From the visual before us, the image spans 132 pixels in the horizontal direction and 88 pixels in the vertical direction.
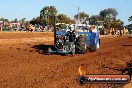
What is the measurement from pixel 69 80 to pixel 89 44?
944cm

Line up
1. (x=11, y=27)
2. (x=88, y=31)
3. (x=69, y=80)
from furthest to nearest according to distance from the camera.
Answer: (x=11, y=27) → (x=88, y=31) → (x=69, y=80)

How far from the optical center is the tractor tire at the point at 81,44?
58.8 ft

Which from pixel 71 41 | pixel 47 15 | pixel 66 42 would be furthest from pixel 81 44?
pixel 47 15

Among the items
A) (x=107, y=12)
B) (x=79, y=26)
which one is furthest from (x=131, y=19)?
(x=79, y=26)

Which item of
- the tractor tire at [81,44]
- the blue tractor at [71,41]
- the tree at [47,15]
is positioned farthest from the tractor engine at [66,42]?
the tree at [47,15]

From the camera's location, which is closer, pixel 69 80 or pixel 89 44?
pixel 69 80

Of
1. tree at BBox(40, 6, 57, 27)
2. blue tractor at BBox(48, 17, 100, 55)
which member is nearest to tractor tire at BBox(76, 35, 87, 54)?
blue tractor at BBox(48, 17, 100, 55)

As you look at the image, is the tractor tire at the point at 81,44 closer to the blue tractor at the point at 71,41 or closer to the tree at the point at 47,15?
the blue tractor at the point at 71,41

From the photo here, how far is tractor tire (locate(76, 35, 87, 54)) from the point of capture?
17.9 meters

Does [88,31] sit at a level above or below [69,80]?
above

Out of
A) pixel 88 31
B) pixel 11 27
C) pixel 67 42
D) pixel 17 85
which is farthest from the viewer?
pixel 11 27

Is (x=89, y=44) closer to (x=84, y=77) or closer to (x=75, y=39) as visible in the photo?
(x=75, y=39)

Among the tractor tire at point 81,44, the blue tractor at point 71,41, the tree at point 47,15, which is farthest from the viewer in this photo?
the tree at point 47,15

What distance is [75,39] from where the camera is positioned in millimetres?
17969
